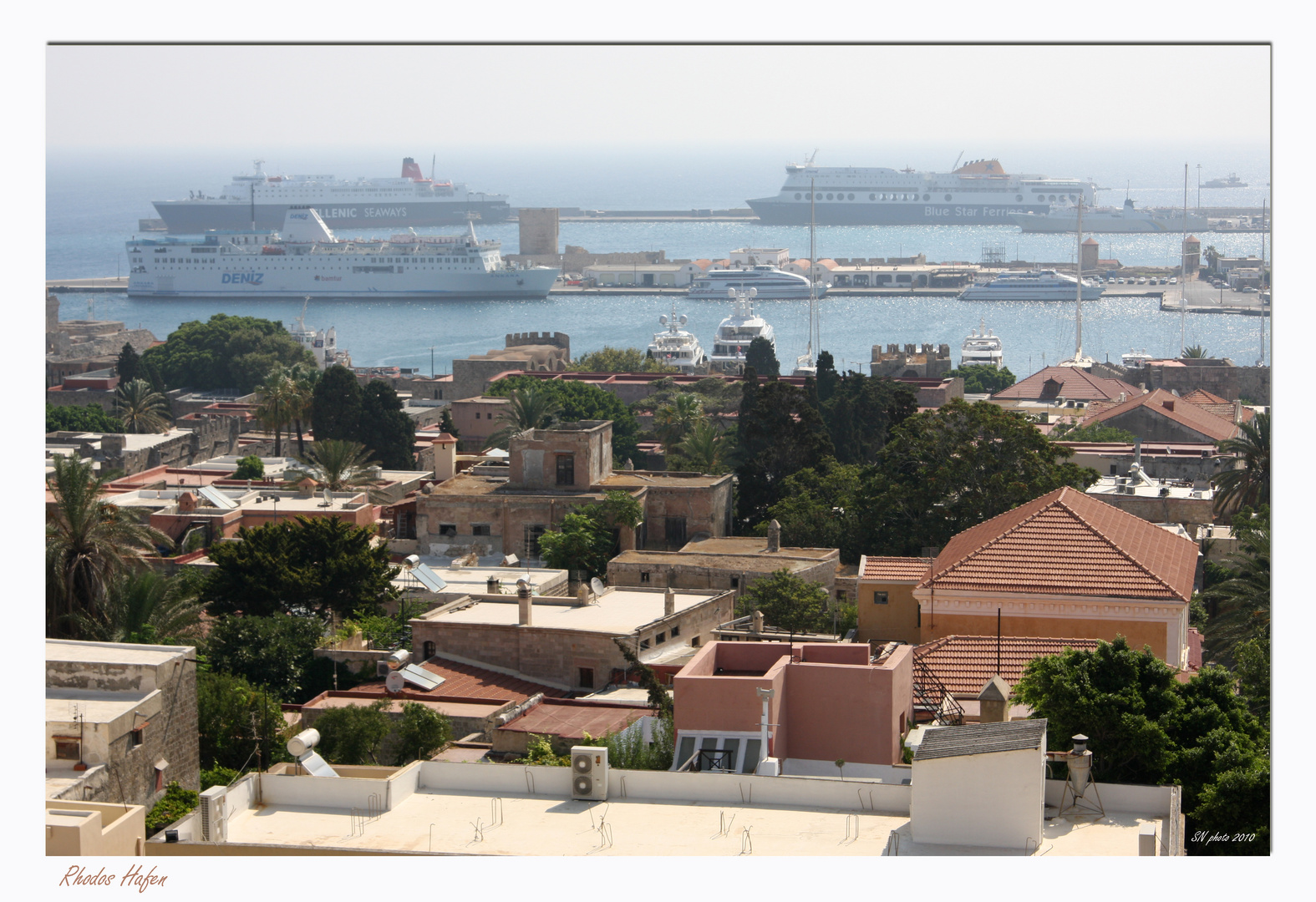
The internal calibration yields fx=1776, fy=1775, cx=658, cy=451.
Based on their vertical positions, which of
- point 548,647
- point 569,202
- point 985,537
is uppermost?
point 569,202

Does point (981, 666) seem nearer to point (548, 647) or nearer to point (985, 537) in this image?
point (985, 537)

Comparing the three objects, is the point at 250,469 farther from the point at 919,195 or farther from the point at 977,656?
the point at 919,195

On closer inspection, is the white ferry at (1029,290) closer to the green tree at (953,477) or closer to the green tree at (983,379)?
the green tree at (983,379)

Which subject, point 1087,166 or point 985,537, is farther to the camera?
point 1087,166

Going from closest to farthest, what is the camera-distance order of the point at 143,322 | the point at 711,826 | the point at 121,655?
1. the point at 711,826
2. the point at 121,655
3. the point at 143,322

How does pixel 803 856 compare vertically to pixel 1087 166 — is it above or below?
below

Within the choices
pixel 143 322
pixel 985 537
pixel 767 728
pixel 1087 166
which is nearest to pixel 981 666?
pixel 985 537

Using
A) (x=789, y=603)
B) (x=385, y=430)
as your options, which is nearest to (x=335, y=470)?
(x=385, y=430)
